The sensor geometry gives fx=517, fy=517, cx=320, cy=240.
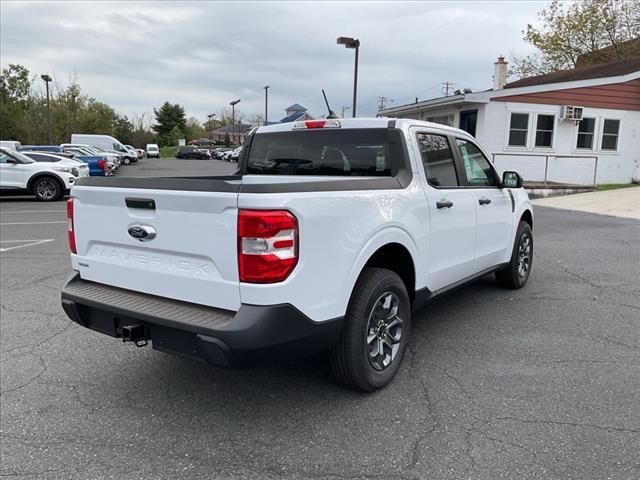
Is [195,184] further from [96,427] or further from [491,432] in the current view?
[491,432]

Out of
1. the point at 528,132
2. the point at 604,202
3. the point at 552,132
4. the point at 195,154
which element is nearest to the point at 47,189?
the point at 528,132

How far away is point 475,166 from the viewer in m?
4.80

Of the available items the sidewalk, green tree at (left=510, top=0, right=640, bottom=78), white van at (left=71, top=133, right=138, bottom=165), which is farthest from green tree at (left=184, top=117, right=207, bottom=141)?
the sidewalk

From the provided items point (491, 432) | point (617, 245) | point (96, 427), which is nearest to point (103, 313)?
point (96, 427)

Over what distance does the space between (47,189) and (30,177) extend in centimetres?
58

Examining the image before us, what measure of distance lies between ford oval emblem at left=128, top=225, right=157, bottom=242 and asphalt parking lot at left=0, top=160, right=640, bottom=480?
1.09 m

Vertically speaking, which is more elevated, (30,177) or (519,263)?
(30,177)

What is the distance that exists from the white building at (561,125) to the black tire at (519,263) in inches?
495

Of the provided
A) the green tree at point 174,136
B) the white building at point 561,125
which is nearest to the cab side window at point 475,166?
the white building at point 561,125

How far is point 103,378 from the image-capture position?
3627 mm

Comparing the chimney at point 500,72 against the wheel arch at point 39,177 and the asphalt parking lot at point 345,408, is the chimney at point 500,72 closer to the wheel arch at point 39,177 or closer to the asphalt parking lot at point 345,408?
the wheel arch at point 39,177

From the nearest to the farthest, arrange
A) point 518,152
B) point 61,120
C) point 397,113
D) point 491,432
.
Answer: point 491,432
point 518,152
point 397,113
point 61,120

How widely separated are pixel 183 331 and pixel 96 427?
0.89 m

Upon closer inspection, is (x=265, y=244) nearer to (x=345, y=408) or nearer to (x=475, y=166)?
(x=345, y=408)
